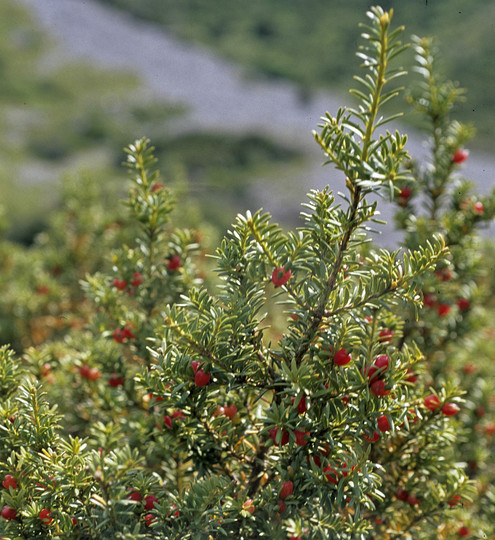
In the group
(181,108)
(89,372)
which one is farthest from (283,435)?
(181,108)

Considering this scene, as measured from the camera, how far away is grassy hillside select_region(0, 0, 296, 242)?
941 centimetres

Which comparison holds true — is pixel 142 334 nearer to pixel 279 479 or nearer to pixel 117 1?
pixel 279 479

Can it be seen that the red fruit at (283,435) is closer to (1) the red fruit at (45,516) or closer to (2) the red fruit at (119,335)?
(1) the red fruit at (45,516)

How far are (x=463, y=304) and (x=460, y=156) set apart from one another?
0.69 metres

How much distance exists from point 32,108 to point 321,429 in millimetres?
14679

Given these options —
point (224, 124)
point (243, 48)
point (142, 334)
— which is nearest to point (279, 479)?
point (142, 334)

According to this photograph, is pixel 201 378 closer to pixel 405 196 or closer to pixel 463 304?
pixel 405 196

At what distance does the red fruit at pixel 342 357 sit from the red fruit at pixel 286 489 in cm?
30

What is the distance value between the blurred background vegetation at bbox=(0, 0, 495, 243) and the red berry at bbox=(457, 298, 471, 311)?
16.9ft

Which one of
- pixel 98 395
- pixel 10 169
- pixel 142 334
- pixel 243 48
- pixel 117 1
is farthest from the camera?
pixel 117 1

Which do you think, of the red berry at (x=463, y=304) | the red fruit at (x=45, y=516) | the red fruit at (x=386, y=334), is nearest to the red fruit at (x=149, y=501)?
the red fruit at (x=45, y=516)

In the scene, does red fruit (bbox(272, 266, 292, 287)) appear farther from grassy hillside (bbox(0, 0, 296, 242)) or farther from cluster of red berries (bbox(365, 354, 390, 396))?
grassy hillside (bbox(0, 0, 296, 242))

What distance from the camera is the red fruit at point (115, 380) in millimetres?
1854

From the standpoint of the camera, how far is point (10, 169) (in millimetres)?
10734
